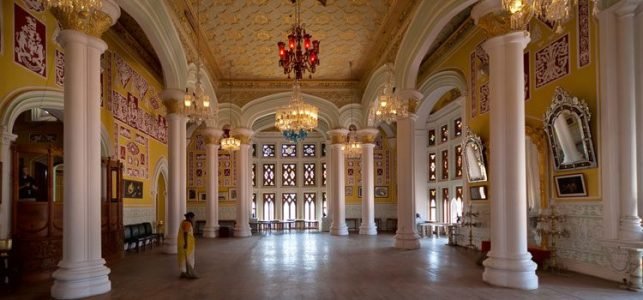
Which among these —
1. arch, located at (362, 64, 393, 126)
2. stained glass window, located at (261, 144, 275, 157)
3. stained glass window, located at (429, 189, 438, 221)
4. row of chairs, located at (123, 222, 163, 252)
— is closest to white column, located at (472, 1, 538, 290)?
arch, located at (362, 64, 393, 126)

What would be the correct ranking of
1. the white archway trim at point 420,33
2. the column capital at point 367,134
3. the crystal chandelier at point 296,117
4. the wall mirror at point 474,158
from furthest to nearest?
the column capital at point 367,134, the crystal chandelier at point 296,117, the wall mirror at point 474,158, the white archway trim at point 420,33

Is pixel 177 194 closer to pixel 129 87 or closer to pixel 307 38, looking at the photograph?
pixel 129 87

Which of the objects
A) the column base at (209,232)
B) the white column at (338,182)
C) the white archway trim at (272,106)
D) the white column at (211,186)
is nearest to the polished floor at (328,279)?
the column base at (209,232)

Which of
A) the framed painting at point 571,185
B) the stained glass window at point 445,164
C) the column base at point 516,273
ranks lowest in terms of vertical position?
the column base at point 516,273

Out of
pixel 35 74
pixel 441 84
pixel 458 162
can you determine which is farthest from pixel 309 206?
pixel 35 74

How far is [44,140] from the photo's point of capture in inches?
506

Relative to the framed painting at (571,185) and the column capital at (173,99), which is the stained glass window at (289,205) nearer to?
the column capital at (173,99)

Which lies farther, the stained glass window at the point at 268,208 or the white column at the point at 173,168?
the stained glass window at the point at 268,208

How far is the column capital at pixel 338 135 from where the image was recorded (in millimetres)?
20172

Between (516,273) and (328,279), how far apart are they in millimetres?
3132

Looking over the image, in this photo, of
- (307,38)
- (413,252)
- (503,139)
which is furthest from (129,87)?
(503,139)

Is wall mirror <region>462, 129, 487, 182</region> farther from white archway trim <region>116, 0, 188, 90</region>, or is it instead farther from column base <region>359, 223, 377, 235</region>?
white archway trim <region>116, 0, 188, 90</region>

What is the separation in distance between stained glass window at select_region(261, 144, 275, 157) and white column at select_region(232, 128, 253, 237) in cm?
578

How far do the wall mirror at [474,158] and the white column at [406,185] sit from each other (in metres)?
1.49
